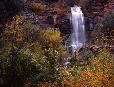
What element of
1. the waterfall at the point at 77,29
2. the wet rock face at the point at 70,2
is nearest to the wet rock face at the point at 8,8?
the waterfall at the point at 77,29

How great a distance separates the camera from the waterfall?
5925 centimetres

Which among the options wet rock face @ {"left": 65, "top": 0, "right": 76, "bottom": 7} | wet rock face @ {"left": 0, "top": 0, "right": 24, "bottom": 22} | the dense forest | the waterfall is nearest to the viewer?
the dense forest

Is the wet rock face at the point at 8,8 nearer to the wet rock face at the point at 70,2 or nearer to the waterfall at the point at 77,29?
the waterfall at the point at 77,29

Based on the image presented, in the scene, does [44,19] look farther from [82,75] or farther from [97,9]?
[82,75]

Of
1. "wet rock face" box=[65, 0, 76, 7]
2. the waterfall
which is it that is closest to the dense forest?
the waterfall

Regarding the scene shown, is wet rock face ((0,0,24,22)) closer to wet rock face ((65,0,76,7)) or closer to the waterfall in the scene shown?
the waterfall

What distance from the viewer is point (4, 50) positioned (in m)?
32.3

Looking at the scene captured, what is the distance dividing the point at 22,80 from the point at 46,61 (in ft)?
8.54

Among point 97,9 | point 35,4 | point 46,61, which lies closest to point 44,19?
point 35,4

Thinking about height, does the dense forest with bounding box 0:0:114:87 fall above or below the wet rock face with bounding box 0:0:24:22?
below

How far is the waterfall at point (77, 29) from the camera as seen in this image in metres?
59.2

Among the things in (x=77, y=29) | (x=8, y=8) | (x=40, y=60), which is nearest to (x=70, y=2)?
(x=77, y=29)

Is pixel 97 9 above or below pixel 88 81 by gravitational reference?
above

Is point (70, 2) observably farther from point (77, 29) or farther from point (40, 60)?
point (40, 60)
